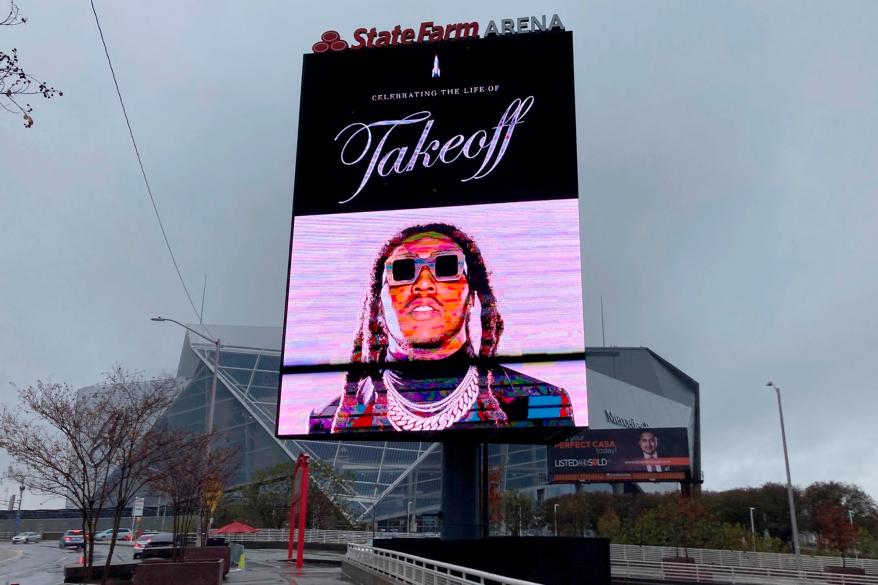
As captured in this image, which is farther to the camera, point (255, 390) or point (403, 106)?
point (255, 390)

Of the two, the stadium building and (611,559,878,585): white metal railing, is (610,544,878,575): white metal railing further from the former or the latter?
the stadium building

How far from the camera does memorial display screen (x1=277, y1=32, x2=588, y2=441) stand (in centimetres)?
2533

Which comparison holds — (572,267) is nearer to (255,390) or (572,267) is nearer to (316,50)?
(316,50)

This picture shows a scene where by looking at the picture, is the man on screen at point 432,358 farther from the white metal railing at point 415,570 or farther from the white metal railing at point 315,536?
Result: the white metal railing at point 315,536

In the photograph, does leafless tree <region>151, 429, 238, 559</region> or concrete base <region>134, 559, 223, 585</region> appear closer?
concrete base <region>134, 559, 223, 585</region>

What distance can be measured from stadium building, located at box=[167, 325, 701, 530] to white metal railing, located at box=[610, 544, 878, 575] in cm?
2591

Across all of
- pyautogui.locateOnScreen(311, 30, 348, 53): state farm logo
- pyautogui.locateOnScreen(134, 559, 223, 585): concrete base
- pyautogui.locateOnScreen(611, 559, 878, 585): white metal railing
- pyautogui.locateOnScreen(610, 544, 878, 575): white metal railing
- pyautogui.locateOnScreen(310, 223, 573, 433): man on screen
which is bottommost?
pyautogui.locateOnScreen(611, 559, 878, 585): white metal railing

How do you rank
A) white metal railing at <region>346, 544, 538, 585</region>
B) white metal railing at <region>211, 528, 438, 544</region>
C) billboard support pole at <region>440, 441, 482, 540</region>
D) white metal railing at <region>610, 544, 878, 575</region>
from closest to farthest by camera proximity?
white metal railing at <region>346, 544, 538, 585</region> → billboard support pole at <region>440, 441, 482, 540</region> → white metal railing at <region>610, 544, 878, 575</region> → white metal railing at <region>211, 528, 438, 544</region>

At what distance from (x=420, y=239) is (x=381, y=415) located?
21.2 feet

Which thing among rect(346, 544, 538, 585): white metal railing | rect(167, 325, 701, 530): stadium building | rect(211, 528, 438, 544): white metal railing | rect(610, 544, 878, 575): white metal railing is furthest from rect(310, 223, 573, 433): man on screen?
rect(211, 528, 438, 544): white metal railing

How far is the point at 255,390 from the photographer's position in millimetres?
91188

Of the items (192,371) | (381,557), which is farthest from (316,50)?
(192,371)

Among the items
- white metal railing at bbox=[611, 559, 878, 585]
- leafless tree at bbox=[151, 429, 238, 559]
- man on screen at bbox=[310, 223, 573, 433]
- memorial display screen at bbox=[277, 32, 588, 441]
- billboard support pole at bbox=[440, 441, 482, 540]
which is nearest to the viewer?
man on screen at bbox=[310, 223, 573, 433]

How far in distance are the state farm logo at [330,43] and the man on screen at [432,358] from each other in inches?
408
